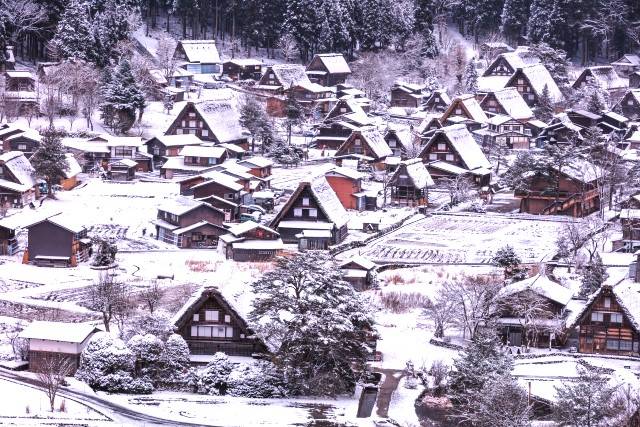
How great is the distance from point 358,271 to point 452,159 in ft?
61.5

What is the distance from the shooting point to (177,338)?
107ft

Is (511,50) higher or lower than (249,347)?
higher

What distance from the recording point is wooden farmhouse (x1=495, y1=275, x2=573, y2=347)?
116 ft

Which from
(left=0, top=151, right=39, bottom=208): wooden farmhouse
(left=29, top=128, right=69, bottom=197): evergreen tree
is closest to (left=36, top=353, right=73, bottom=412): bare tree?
(left=0, top=151, right=39, bottom=208): wooden farmhouse

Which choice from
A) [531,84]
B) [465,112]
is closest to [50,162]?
[465,112]

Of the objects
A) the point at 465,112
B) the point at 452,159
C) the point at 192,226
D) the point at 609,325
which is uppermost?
the point at 465,112

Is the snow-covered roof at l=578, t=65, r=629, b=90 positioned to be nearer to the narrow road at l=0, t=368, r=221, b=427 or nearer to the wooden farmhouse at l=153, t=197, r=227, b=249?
the wooden farmhouse at l=153, t=197, r=227, b=249

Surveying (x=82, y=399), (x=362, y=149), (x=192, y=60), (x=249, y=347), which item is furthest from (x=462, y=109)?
(x=82, y=399)

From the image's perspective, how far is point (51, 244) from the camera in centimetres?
4272

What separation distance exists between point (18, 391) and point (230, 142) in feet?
104

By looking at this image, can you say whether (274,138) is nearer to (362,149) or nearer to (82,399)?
(362,149)

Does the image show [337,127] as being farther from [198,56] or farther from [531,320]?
[531,320]

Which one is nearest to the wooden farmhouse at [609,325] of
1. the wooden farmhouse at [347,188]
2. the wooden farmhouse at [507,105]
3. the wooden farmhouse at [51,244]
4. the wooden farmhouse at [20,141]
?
the wooden farmhouse at [51,244]

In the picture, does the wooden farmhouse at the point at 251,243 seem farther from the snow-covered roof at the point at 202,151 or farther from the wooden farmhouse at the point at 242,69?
the wooden farmhouse at the point at 242,69
